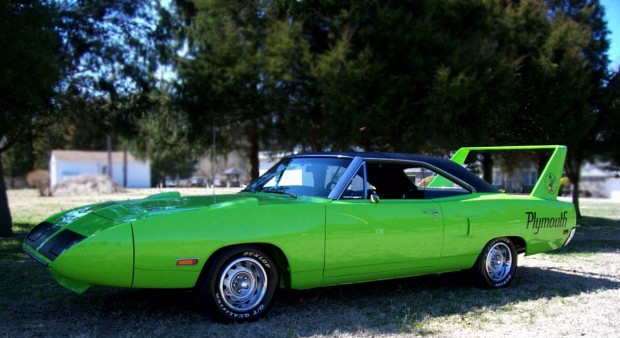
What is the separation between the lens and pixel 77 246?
4129 millimetres

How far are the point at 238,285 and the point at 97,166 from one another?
53854mm

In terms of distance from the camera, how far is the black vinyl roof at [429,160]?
18.8 feet

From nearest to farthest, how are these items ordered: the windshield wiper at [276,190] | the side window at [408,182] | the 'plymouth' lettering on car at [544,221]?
the windshield wiper at [276,190] < the side window at [408,182] < the 'plymouth' lettering on car at [544,221]

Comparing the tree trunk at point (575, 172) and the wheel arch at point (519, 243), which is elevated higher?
the tree trunk at point (575, 172)

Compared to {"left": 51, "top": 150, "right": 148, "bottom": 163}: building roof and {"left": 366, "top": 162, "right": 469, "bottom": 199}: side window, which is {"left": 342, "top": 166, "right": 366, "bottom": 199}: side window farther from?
{"left": 51, "top": 150, "right": 148, "bottom": 163}: building roof

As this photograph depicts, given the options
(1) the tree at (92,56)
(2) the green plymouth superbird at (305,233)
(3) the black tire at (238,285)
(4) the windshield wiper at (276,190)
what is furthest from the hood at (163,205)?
(1) the tree at (92,56)

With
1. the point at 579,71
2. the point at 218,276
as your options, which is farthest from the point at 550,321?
the point at 579,71

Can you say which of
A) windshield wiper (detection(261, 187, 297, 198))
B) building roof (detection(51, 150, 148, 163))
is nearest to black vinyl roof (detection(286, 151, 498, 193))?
windshield wiper (detection(261, 187, 297, 198))

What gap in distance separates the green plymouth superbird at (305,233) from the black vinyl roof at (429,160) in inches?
0.7

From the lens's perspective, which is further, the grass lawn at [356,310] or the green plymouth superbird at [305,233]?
the grass lawn at [356,310]

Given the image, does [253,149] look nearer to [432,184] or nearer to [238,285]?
[432,184]

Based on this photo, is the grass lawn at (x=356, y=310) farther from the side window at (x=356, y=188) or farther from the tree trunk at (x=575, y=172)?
the tree trunk at (x=575, y=172)

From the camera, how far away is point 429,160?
20.6ft

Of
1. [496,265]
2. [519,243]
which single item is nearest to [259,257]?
Answer: [496,265]
